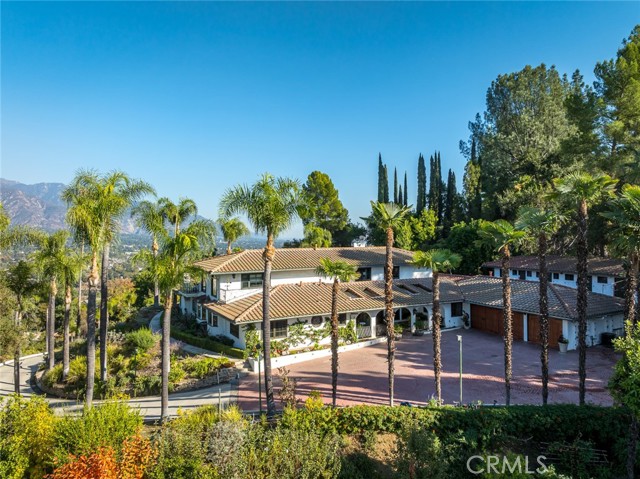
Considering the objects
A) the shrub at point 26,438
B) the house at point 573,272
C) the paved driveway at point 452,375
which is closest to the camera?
the shrub at point 26,438

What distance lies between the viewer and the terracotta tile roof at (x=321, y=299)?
25031 mm

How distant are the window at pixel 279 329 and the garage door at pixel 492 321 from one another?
626 inches

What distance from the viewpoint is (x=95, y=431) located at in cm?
1012

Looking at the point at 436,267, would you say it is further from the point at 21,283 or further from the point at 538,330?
the point at 21,283

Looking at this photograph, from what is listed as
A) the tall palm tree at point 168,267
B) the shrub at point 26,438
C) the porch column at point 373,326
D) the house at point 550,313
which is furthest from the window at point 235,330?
the house at point 550,313

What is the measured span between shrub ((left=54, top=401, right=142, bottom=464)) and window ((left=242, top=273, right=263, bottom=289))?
59.8 feet

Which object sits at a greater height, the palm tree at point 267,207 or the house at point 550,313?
the palm tree at point 267,207

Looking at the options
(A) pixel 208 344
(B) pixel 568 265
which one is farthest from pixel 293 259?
(B) pixel 568 265

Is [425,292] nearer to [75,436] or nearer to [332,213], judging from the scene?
[75,436]

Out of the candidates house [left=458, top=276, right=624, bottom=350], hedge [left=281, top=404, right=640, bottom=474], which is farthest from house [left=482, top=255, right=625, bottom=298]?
hedge [left=281, top=404, right=640, bottom=474]

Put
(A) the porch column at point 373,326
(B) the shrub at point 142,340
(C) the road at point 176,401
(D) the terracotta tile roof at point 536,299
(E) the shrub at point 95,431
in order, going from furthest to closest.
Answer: (A) the porch column at point 373,326 < (D) the terracotta tile roof at point 536,299 < (B) the shrub at point 142,340 < (C) the road at point 176,401 < (E) the shrub at point 95,431

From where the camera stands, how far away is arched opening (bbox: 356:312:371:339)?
27.9 metres

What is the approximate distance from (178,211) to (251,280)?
10686mm

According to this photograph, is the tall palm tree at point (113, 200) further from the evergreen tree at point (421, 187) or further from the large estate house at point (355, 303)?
the evergreen tree at point (421, 187)
